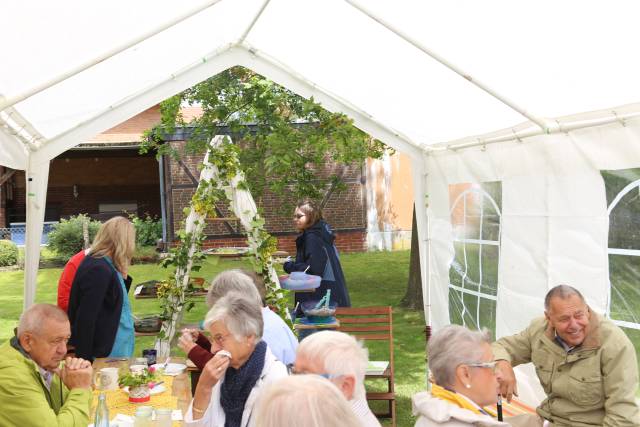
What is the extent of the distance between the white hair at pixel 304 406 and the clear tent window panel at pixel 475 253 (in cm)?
366

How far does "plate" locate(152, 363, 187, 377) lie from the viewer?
13.9 feet

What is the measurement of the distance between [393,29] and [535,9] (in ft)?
3.59

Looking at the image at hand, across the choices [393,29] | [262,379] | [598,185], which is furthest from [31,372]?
[598,185]

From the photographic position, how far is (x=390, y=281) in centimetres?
1352

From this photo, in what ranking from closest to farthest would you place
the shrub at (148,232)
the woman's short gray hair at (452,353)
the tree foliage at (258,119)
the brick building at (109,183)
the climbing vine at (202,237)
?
1. the woman's short gray hair at (452,353)
2. the climbing vine at (202,237)
3. the tree foliage at (258,119)
4. the brick building at (109,183)
5. the shrub at (148,232)

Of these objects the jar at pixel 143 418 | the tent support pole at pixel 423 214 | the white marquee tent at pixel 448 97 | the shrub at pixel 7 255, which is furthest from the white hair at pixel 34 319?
the shrub at pixel 7 255

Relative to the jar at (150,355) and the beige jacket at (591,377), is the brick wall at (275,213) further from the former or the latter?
the beige jacket at (591,377)

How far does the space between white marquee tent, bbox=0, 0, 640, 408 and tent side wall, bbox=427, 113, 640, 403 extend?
→ 13 millimetres

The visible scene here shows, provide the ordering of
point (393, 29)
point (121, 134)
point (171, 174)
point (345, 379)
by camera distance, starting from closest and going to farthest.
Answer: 1. point (345, 379)
2. point (393, 29)
3. point (171, 174)
4. point (121, 134)

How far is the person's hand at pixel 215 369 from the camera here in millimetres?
2830

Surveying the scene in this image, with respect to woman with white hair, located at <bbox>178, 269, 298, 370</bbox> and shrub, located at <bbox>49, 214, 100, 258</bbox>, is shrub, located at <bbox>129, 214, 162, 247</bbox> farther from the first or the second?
woman with white hair, located at <bbox>178, 269, 298, 370</bbox>

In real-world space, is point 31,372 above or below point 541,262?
below

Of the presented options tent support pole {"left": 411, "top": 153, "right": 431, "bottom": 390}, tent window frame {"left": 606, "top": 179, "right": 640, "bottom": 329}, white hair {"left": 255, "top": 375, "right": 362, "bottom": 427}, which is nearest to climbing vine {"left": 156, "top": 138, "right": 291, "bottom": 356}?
tent support pole {"left": 411, "top": 153, "right": 431, "bottom": 390}

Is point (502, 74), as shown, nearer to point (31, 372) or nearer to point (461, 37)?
point (461, 37)
